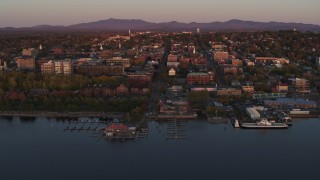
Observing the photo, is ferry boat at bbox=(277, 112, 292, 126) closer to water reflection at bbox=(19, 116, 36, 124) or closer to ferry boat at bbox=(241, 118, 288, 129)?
ferry boat at bbox=(241, 118, 288, 129)

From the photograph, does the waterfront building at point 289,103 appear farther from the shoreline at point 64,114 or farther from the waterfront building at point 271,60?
the waterfront building at point 271,60

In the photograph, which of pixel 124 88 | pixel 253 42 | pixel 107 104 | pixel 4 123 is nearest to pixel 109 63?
pixel 124 88

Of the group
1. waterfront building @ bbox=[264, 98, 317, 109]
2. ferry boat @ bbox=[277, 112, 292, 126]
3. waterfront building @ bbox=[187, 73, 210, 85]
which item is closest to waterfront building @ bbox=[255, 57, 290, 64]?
waterfront building @ bbox=[187, 73, 210, 85]

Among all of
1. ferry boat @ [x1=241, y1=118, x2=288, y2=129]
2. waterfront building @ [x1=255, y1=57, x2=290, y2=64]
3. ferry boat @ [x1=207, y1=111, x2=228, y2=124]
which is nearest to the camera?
ferry boat @ [x1=241, y1=118, x2=288, y2=129]

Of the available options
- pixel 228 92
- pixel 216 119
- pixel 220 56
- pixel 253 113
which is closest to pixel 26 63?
pixel 220 56

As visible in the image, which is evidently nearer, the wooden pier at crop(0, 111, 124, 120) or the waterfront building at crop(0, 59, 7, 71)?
the wooden pier at crop(0, 111, 124, 120)

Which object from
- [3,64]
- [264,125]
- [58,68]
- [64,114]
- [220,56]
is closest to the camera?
[264,125]

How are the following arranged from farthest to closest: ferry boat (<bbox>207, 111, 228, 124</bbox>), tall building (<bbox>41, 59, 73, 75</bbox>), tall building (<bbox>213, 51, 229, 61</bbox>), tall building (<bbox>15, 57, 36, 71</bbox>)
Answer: tall building (<bbox>213, 51, 229, 61</bbox>)
tall building (<bbox>15, 57, 36, 71</bbox>)
tall building (<bbox>41, 59, 73, 75</bbox>)
ferry boat (<bbox>207, 111, 228, 124</bbox>)

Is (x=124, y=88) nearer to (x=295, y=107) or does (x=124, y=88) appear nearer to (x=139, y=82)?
(x=139, y=82)

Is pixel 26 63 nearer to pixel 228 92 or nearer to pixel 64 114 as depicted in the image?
pixel 64 114

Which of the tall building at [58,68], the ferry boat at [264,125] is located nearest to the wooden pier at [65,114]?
the ferry boat at [264,125]

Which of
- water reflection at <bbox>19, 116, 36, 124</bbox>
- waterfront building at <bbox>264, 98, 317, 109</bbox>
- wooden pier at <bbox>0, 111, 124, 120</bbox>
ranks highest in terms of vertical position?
waterfront building at <bbox>264, 98, 317, 109</bbox>
